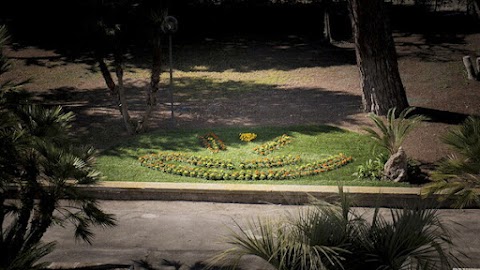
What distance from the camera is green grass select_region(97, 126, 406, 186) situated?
10312 mm

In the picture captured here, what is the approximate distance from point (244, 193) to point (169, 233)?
165 centimetres

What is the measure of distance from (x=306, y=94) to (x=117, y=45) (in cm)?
567

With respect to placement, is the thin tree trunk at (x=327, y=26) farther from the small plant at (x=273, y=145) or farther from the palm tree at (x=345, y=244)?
the palm tree at (x=345, y=244)

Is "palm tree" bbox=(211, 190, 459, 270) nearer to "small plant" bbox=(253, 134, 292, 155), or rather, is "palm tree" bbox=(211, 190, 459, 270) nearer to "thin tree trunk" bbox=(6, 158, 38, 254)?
"thin tree trunk" bbox=(6, 158, 38, 254)

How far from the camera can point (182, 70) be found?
61.5 ft

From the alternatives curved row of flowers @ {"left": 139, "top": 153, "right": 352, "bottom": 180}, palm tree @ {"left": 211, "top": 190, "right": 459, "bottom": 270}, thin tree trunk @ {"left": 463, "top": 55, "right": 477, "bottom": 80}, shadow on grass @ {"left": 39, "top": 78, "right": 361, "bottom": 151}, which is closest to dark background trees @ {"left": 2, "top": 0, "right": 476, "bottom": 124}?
shadow on grass @ {"left": 39, "top": 78, "right": 361, "bottom": 151}

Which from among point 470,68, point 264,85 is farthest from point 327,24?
point 470,68

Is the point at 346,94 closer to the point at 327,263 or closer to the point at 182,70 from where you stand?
the point at 182,70

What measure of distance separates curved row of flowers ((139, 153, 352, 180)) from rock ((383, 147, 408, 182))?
1063mm

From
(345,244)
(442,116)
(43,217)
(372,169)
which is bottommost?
(372,169)

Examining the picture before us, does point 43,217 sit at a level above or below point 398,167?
above

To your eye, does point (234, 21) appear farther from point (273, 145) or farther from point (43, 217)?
point (43, 217)

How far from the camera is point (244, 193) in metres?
9.53

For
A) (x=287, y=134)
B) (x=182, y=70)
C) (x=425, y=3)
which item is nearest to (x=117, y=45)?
(x=287, y=134)
